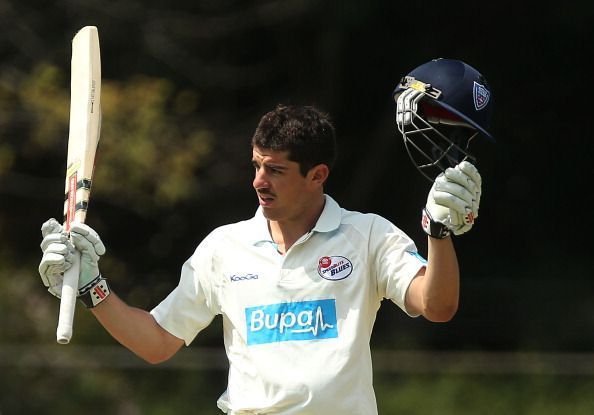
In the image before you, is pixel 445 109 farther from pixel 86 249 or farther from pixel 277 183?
pixel 86 249

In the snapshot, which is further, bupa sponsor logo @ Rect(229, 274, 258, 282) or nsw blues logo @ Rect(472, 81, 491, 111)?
bupa sponsor logo @ Rect(229, 274, 258, 282)

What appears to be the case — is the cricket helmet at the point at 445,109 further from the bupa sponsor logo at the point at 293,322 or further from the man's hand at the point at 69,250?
the man's hand at the point at 69,250

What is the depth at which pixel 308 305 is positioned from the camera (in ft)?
11.1

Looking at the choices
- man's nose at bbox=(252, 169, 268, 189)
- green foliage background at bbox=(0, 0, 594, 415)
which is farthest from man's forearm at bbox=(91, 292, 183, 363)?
green foliage background at bbox=(0, 0, 594, 415)

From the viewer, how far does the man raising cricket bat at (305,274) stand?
322cm

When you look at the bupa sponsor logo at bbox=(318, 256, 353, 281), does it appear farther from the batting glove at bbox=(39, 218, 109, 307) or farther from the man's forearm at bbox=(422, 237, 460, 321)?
the batting glove at bbox=(39, 218, 109, 307)

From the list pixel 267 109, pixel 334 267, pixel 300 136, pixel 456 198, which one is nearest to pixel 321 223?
pixel 334 267

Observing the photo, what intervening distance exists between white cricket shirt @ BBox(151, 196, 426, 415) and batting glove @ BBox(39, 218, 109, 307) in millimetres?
312

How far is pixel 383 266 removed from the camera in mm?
3428

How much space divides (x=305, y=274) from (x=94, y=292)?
575 mm

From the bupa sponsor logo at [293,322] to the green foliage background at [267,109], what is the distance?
472 cm

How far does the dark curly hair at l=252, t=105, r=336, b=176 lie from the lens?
3.48 metres

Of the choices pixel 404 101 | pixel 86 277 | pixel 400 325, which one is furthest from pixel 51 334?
pixel 404 101

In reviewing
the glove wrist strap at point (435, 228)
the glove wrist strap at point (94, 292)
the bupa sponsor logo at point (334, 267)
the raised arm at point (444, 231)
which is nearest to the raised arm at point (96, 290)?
the glove wrist strap at point (94, 292)
